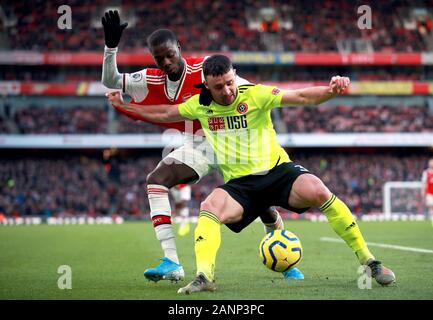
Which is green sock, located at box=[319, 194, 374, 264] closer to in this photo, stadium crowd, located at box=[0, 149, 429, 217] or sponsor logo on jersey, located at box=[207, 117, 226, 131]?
sponsor logo on jersey, located at box=[207, 117, 226, 131]

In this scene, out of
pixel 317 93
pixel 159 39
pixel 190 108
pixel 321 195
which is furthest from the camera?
pixel 159 39

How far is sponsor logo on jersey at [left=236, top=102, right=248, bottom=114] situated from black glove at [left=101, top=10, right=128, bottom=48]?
157 cm

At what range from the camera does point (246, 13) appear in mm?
43438

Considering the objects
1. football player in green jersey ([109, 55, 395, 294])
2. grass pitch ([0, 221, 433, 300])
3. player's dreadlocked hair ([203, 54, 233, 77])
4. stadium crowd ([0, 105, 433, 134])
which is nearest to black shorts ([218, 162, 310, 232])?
football player in green jersey ([109, 55, 395, 294])

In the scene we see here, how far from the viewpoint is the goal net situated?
31.7m

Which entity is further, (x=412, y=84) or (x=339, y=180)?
(x=412, y=84)

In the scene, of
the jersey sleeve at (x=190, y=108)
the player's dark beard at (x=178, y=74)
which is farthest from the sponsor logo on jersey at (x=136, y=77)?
the jersey sleeve at (x=190, y=108)

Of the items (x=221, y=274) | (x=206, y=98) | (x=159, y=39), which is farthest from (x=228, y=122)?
(x=221, y=274)

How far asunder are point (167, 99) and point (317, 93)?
2.26 m

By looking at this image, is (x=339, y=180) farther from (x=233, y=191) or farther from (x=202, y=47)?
(x=233, y=191)

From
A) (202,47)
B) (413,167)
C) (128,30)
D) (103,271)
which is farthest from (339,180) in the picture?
(103,271)

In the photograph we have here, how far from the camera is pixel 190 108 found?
712cm

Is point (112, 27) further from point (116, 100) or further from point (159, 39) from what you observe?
point (116, 100)
